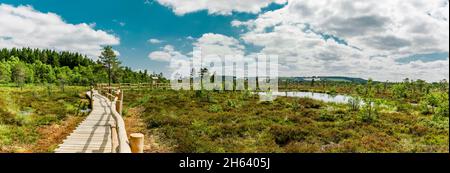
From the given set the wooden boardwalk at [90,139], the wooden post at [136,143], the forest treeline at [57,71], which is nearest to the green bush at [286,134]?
the wooden boardwalk at [90,139]

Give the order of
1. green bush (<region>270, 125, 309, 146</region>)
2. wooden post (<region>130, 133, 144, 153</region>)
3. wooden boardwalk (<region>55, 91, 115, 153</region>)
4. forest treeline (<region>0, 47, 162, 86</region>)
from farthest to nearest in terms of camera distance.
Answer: forest treeline (<region>0, 47, 162, 86</region>) → green bush (<region>270, 125, 309, 146</region>) → wooden boardwalk (<region>55, 91, 115, 153</region>) → wooden post (<region>130, 133, 144, 153</region>)

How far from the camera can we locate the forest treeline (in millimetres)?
66062

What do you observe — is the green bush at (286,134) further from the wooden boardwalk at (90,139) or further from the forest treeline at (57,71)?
the forest treeline at (57,71)

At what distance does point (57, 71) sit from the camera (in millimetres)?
84062

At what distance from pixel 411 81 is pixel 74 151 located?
7503cm

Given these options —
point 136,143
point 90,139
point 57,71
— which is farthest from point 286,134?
point 57,71

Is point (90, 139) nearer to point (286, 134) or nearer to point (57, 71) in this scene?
point (286, 134)

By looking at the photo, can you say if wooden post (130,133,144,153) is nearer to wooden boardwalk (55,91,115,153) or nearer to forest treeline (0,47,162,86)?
wooden boardwalk (55,91,115,153)

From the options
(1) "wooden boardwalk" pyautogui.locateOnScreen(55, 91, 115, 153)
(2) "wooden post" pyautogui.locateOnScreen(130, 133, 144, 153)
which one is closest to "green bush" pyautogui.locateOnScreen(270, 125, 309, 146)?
(1) "wooden boardwalk" pyautogui.locateOnScreen(55, 91, 115, 153)

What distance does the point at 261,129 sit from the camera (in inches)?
619

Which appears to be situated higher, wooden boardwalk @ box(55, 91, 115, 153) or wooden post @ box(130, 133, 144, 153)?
wooden post @ box(130, 133, 144, 153)

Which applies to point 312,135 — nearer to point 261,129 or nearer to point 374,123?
point 261,129

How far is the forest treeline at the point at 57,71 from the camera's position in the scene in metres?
66.1
